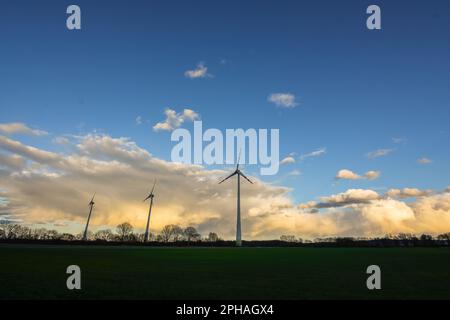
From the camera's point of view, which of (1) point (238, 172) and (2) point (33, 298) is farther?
Result: (1) point (238, 172)

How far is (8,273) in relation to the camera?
33.7 metres

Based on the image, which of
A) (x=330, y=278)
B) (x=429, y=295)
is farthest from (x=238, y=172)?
(x=429, y=295)

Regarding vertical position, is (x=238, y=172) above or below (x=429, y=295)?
above
